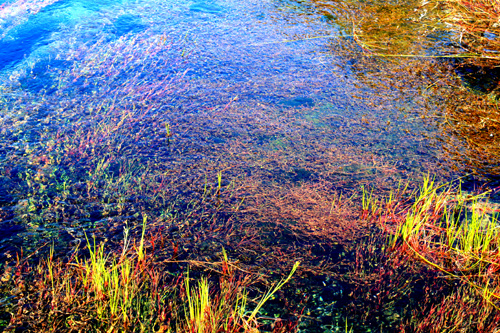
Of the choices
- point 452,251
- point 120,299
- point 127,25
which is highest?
point 127,25

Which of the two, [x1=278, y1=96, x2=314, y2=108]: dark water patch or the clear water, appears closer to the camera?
the clear water

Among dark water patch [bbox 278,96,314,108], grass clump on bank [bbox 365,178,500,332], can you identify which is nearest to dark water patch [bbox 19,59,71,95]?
dark water patch [bbox 278,96,314,108]

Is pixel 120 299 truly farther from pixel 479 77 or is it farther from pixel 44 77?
pixel 479 77

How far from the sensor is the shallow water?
6.55ft

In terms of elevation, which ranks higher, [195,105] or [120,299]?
[195,105]

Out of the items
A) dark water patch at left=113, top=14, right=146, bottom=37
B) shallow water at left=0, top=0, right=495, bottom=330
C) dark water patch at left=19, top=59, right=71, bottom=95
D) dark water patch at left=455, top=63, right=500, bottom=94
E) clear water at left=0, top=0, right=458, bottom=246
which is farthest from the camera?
dark water patch at left=113, top=14, right=146, bottom=37

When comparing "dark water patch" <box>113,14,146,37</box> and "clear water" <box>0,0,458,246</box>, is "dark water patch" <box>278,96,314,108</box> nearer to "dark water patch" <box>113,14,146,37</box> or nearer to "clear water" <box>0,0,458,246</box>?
"clear water" <box>0,0,458,246</box>

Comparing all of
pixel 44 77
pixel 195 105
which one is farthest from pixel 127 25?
pixel 195 105

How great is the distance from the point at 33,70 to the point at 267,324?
9.57 ft

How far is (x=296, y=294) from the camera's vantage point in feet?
5.02

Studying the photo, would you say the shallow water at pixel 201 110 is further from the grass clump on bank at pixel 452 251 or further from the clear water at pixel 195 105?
the grass clump on bank at pixel 452 251

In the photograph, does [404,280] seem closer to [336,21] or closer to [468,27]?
[468,27]

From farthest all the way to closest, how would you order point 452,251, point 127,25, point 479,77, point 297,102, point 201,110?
1. point 127,25
2. point 479,77
3. point 297,102
4. point 201,110
5. point 452,251

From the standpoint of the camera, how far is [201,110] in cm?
274
